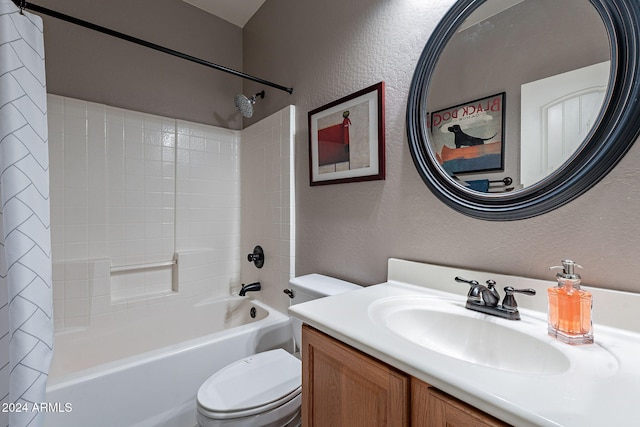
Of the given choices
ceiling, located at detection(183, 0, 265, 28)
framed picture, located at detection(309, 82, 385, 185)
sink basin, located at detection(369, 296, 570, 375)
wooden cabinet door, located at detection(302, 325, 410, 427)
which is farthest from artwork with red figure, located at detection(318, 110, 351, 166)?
ceiling, located at detection(183, 0, 265, 28)

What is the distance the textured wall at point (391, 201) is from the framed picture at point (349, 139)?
5cm

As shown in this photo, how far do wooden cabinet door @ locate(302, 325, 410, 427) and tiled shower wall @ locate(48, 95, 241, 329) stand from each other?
1553 millimetres

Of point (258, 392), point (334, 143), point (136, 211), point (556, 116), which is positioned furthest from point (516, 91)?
point (136, 211)

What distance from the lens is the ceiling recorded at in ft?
6.84

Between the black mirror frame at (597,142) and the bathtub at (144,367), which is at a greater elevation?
the black mirror frame at (597,142)

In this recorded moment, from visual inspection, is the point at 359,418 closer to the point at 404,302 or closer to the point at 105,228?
the point at 404,302

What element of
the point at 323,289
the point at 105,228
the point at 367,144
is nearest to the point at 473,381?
the point at 323,289

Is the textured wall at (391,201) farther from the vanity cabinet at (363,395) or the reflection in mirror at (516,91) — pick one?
the vanity cabinet at (363,395)

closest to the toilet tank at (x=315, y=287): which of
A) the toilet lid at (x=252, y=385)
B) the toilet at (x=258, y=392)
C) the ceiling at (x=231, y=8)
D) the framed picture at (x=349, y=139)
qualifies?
the toilet at (x=258, y=392)

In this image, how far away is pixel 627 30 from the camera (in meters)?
0.69

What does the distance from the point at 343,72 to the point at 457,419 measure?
4.81ft

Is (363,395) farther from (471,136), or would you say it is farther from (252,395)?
(471,136)

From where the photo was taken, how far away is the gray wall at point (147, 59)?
1.69m

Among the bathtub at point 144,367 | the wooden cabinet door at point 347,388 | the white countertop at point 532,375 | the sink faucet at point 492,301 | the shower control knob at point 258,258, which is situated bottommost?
the bathtub at point 144,367
